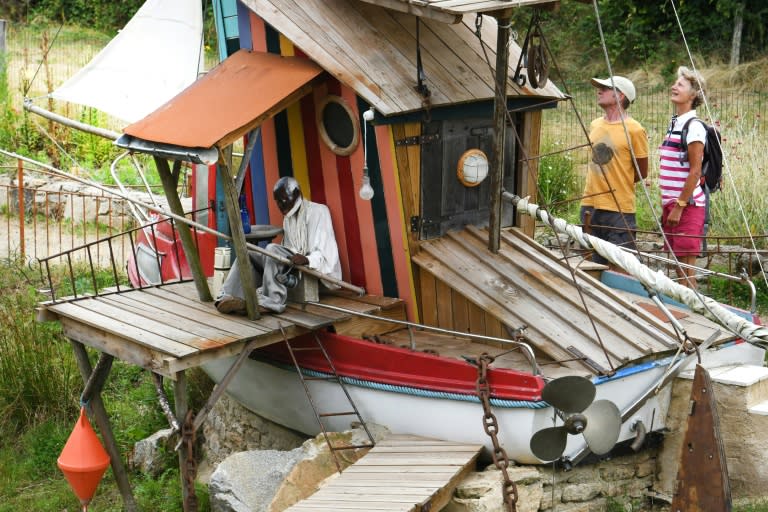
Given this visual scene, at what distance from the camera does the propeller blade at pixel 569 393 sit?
5.95 metres

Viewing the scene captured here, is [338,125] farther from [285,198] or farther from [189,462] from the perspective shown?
[189,462]

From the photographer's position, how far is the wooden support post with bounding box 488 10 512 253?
262 inches

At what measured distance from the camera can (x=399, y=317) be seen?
732 centimetres

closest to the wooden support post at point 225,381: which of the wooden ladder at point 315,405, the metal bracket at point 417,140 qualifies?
the wooden ladder at point 315,405

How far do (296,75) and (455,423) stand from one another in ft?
8.03

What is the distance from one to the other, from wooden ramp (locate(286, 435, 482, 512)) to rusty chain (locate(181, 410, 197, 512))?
879mm

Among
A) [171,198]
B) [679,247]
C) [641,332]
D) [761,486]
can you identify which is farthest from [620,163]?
[171,198]

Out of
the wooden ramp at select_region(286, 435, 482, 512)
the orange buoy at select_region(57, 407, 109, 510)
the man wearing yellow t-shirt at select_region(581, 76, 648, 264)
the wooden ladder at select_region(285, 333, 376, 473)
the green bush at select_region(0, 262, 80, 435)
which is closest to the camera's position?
the wooden ramp at select_region(286, 435, 482, 512)

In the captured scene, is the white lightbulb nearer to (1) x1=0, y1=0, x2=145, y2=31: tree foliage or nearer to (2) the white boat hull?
(2) the white boat hull

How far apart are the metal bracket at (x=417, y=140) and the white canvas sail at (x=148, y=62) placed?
8.90 feet

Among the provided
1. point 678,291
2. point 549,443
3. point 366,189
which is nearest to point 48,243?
point 366,189

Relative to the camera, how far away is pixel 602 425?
20.4 feet

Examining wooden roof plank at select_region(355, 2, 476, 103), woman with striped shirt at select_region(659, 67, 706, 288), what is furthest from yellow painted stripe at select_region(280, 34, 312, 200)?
woman with striped shirt at select_region(659, 67, 706, 288)

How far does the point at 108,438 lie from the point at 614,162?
447 cm
